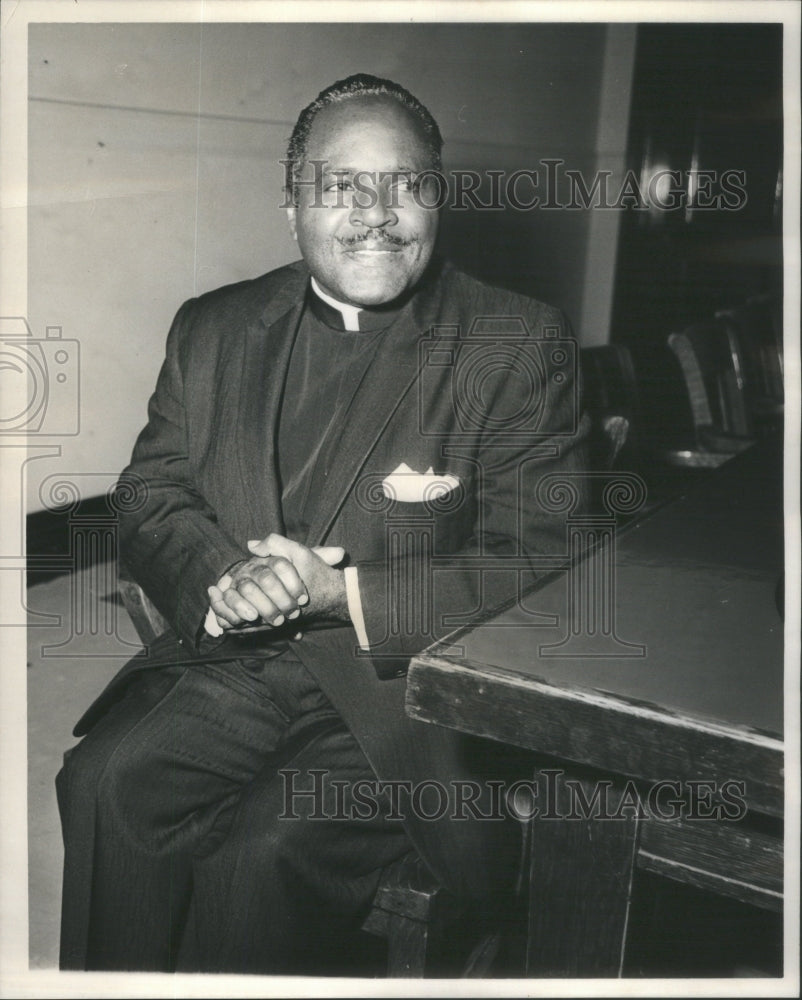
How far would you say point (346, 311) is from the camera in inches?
63.1

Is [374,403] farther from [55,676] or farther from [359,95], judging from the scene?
[55,676]

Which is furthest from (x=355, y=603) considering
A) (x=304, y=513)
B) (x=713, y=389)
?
(x=713, y=389)

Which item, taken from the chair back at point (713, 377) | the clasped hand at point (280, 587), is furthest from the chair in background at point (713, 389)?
the clasped hand at point (280, 587)

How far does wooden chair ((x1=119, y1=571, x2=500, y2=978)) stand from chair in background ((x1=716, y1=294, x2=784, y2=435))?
1861 mm

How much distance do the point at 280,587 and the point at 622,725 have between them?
59 cm

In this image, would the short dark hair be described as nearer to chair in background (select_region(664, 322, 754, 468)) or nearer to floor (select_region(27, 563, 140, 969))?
floor (select_region(27, 563, 140, 969))

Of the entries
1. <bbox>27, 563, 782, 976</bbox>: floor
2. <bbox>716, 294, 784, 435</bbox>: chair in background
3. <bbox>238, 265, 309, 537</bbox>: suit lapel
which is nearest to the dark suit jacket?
<bbox>238, 265, 309, 537</bbox>: suit lapel

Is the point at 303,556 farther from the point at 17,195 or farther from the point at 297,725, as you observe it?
the point at 17,195

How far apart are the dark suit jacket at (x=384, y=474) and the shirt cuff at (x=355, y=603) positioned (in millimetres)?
11

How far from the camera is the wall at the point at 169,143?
1495 mm

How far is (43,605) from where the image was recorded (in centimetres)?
150

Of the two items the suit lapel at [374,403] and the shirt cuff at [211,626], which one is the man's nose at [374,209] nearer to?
the suit lapel at [374,403]

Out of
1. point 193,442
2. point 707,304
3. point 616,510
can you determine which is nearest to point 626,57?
point 616,510

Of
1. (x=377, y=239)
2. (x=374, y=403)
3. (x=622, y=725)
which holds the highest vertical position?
(x=377, y=239)
